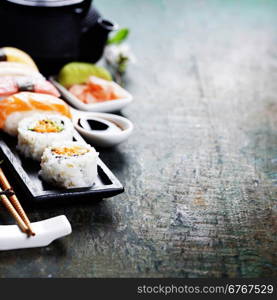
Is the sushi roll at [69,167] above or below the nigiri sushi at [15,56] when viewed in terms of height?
below

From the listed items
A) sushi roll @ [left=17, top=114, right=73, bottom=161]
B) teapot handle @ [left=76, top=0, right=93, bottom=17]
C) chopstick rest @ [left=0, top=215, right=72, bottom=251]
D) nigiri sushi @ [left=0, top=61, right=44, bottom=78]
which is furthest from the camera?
teapot handle @ [left=76, top=0, right=93, bottom=17]

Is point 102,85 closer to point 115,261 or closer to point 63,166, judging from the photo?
point 63,166

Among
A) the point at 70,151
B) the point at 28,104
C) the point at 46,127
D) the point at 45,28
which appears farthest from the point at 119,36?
the point at 70,151

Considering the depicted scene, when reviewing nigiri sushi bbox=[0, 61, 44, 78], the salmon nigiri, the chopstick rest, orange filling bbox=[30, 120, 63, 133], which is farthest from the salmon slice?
the chopstick rest

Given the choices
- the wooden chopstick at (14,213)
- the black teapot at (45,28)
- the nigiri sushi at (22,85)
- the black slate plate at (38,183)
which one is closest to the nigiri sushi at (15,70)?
the nigiri sushi at (22,85)

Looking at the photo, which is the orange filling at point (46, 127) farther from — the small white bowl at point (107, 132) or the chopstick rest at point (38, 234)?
the chopstick rest at point (38, 234)

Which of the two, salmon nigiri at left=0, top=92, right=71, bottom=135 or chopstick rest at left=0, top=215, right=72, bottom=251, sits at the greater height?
salmon nigiri at left=0, top=92, right=71, bottom=135

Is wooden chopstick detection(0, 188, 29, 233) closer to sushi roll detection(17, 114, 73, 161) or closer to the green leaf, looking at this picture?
sushi roll detection(17, 114, 73, 161)
